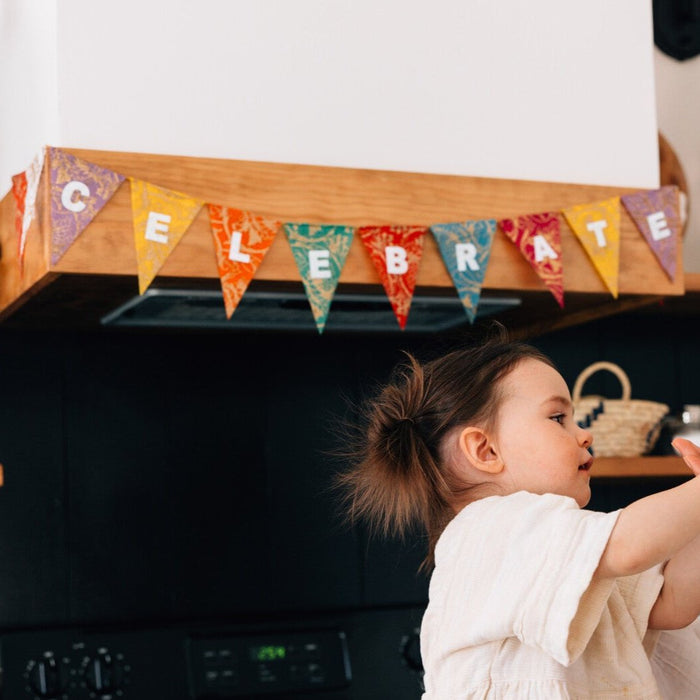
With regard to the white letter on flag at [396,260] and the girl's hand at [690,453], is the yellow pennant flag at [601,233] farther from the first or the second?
the girl's hand at [690,453]

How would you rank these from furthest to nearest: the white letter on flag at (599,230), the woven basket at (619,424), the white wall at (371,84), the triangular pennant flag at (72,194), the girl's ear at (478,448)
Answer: the woven basket at (619,424), the white letter on flag at (599,230), the white wall at (371,84), the triangular pennant flag at (72,194), the girl's ear at (478,448)

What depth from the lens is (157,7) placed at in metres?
1.72

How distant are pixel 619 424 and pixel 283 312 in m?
0.68

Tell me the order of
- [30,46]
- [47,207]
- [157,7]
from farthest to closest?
1. [30,46]
2. [157,7]
3. [47,207]

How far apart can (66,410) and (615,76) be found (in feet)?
3.62

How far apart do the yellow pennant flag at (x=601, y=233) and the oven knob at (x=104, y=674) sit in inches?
41.0

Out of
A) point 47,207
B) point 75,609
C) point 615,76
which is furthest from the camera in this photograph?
point 75,609

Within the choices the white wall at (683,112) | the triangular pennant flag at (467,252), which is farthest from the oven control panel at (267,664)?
the white wall at (683,112)

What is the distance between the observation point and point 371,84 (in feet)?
6.05

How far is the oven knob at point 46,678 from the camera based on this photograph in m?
2.08

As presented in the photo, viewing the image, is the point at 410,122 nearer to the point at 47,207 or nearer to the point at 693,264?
the point at 47,207

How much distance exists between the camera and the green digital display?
221 cm

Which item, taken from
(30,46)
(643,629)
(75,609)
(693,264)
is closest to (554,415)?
(643,629)

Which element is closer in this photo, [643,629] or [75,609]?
[643,629]
